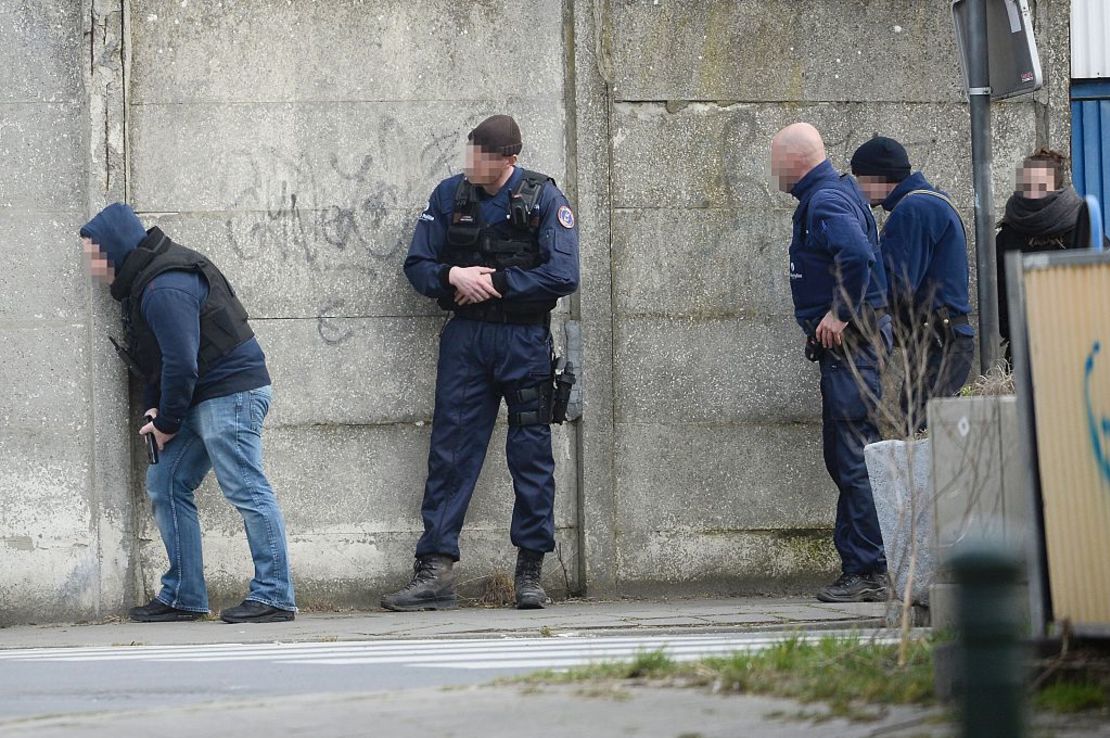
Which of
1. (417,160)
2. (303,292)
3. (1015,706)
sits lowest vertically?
(1015,706)

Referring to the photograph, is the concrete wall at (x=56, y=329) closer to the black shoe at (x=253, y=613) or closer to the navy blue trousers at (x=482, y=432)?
the black shoe at (x=253, y=613)

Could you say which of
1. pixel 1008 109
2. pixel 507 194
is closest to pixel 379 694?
pixel 507 194

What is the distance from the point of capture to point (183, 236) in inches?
365

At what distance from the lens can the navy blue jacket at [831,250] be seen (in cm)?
855

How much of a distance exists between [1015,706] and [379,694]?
2764 millimetres

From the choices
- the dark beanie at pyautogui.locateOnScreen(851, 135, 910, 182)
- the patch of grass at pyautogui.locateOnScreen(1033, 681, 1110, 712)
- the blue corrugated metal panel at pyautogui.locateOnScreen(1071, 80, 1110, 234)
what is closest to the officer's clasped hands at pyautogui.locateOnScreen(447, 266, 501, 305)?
the dark beanie at pyautogui.locateOnScreen(851, 135, 910, 182)

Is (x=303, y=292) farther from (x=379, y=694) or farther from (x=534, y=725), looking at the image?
(x=534, y=725)

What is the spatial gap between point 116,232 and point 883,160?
3.78 m

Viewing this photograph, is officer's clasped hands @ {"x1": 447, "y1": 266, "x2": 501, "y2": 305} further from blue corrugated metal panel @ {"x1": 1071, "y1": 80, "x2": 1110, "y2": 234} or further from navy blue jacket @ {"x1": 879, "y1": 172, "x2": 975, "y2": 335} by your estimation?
blue corrugated metal panel @ {"x1": 1071, "y1": 80, "x2": 1110, "y2": 234}

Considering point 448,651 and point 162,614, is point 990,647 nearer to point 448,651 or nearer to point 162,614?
point 448,651

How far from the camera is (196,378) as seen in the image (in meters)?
8.52

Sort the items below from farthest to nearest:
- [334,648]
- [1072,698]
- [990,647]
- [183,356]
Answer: [183,356] → [334,648] → [1072,698] → [990,647]

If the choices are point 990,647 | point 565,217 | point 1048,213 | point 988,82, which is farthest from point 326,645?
point 990,647

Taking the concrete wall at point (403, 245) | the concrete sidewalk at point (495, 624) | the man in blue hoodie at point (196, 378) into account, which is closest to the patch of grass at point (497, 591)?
the concrete wall at point (403, 245)
